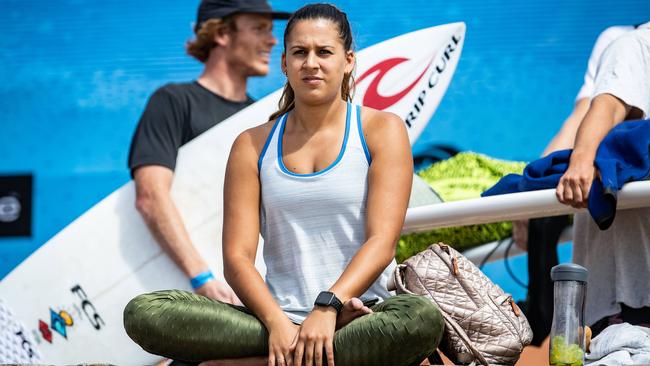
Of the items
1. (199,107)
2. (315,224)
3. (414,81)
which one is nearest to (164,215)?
(199,107)

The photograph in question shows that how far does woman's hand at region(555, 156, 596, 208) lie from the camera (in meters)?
2.17

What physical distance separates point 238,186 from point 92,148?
172 centimetres

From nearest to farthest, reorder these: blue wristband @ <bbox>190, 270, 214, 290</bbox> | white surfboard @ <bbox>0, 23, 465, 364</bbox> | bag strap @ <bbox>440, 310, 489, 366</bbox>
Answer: bag strap @ <bbox>440, 310, 489, 366</bbox>
blue wristband @ <bbox>190, 270, 214, 290</bbox>
white surfboard @ <bbox>0, 23, 465, 364</bbox>

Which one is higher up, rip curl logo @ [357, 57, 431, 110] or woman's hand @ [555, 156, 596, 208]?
rip curl logo @ [357, 57, 431, 110]

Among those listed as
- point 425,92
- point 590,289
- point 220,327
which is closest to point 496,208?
point 590,289

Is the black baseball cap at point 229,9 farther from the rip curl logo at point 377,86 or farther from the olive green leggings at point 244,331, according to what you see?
the olive green leggings at point 244,331

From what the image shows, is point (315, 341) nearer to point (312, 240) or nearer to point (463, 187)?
point (312, 240)

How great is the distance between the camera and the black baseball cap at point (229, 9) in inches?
133

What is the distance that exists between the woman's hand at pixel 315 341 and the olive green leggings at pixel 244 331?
0.02 meters

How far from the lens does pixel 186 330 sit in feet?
5.94

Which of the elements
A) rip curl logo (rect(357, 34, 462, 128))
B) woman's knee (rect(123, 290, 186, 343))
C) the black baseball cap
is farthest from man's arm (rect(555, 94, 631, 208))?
the black baseball cap

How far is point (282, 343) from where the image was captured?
1761mm

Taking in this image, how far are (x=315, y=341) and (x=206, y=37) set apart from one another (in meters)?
1.85

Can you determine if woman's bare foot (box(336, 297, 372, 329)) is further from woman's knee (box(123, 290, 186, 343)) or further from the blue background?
the blue background
